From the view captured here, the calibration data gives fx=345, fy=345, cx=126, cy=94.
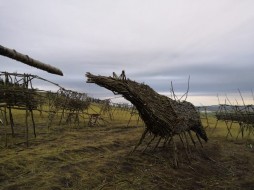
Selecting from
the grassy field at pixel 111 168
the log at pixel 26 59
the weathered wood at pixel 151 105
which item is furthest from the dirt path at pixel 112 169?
the log at pixel 26 59

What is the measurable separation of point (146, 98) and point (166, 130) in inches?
53.3

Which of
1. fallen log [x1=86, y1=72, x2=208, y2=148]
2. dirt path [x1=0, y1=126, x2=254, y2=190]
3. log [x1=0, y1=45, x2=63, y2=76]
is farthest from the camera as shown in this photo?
fallen log [x1=86, y1=72, x2=208, y2=148]

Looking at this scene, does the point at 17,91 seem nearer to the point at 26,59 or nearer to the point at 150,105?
the point at 150,105

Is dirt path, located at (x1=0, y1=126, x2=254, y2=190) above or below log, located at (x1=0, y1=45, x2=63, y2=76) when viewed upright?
below

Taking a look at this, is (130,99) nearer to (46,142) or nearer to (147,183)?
(147,183)

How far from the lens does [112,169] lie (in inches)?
412

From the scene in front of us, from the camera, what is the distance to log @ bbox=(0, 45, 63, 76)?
287 centimetres

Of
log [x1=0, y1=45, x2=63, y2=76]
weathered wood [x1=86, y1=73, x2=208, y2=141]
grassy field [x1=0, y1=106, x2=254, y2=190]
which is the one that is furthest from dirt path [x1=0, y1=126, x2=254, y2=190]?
log [x1=0, y1=45, x2=63, y2=76]

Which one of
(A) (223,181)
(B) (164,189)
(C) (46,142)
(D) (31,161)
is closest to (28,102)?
(C) (46,142)

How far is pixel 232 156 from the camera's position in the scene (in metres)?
14.9

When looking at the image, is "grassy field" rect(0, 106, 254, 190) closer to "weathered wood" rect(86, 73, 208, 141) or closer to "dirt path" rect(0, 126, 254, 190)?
"dirt path" rect(0, 126, 254, 190)

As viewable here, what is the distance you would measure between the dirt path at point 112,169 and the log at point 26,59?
5.23 metres

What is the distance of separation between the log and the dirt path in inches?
206

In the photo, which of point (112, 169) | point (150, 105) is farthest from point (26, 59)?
point (150, 105)
